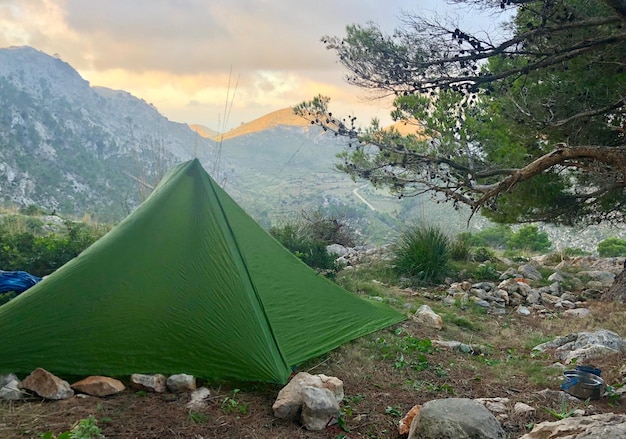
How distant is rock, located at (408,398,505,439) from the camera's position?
2352 millimetres

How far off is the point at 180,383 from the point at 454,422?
1.55 metres

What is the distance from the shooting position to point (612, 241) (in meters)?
13.8

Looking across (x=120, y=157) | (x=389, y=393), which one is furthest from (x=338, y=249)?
(x=120, y=157)

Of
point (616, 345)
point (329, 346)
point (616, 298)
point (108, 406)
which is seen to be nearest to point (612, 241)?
point (616, 298)

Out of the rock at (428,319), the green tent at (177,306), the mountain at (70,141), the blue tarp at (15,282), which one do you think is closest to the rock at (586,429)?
the green tent at (177,306)

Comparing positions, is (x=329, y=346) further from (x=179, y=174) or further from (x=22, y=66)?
(x=22, y=66)

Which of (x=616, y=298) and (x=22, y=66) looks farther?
(x=22, y=66)

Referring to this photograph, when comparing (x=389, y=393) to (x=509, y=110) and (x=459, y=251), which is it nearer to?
(x=509, y=110)

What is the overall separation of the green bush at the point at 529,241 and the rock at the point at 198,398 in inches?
502

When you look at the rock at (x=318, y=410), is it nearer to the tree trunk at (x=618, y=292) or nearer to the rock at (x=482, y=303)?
the rock at (x=482, y=303)

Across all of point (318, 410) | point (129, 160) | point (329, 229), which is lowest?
point (318, 410)

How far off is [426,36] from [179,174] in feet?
10.6

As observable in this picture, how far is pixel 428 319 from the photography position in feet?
17.1

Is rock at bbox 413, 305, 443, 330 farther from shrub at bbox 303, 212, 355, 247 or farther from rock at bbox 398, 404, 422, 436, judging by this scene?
shrub at bbox 303, 212, 355, 247
